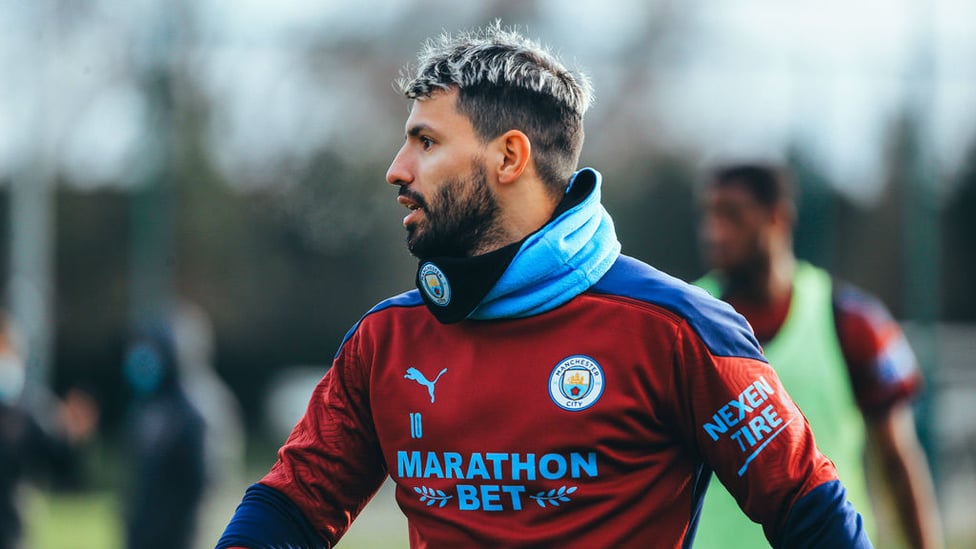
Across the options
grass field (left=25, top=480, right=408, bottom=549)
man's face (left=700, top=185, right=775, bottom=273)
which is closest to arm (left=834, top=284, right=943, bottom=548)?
man's face (left=700, top=185, right=775, bottom=273)

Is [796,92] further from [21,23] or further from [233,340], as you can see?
[233,340]

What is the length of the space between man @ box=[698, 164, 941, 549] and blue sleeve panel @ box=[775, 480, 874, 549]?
62.0 inches

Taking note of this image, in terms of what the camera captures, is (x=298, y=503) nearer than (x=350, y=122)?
Yes

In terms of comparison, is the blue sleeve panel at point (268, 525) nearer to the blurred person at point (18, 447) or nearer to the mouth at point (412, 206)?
the mouth at point (412, 206)

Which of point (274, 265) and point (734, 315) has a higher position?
point (734, 315)

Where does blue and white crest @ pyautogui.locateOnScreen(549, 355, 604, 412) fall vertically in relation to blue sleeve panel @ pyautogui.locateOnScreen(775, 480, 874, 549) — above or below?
above

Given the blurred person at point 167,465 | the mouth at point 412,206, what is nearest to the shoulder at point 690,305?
the mouth at point 412,206

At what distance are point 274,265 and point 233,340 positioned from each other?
1.81 meters

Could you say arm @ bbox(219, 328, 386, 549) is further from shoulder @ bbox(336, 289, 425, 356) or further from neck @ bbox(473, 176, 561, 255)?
neck @ bbox(473, 176, 561, 255)

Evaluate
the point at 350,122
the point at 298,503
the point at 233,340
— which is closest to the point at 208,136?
the point at 350,122

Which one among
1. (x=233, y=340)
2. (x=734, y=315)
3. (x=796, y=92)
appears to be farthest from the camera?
(x=233, y=340)

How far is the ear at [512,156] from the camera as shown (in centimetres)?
246

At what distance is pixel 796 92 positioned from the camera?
11117 millimetres

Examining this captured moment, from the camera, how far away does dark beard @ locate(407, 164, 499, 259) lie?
2441 millimetres
